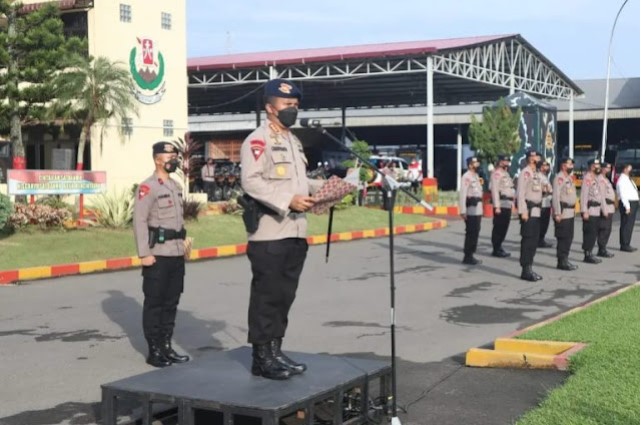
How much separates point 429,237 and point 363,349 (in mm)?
14717

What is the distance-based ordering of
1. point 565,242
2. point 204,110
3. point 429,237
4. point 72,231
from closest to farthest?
point 565,242
point 72,231
point 429,237
point 204,110

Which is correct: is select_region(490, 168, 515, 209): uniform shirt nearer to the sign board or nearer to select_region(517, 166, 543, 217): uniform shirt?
select_region(517, 166, 543, 217): uniform shirt

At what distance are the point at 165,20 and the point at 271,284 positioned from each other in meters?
23.0

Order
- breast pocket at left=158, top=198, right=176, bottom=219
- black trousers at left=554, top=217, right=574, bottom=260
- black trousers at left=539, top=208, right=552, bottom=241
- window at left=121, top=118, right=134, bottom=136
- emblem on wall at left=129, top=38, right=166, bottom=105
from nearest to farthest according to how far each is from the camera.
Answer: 1. breast pocket at left=158, top=198, right=176, bottom=219
2. black trousers at left=554, top=217, right=574, bottom=260
3. black trousers at left=539, top=208, right=552, bottom=241
4. window at left=121, top=118, right=134, bottom=136
5. emblem on wall at left=129, top=38, right=166, bottom=105

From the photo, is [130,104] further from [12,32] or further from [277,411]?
[277,411]

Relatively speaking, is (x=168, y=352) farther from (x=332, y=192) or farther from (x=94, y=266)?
(x=94, y=266)

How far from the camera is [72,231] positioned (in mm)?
18719

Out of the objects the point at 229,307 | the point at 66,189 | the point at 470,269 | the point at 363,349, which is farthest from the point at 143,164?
the point at 363,349

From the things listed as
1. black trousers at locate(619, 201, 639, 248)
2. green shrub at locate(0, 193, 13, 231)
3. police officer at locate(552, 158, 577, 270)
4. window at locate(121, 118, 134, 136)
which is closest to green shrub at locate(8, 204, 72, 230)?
green shrub at locate(0, 193, 13, 231)

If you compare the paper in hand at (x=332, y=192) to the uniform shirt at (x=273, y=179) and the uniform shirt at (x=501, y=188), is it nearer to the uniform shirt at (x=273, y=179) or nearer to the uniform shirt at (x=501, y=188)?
the uniform shirt at (x=273, y=179)

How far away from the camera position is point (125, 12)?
86.1 feet

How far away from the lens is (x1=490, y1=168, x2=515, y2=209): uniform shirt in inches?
661

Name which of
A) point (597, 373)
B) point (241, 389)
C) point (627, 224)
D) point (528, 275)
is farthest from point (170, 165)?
point (627, 224)

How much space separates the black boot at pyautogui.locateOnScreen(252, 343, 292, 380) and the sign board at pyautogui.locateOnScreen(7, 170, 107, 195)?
44.4 feet
